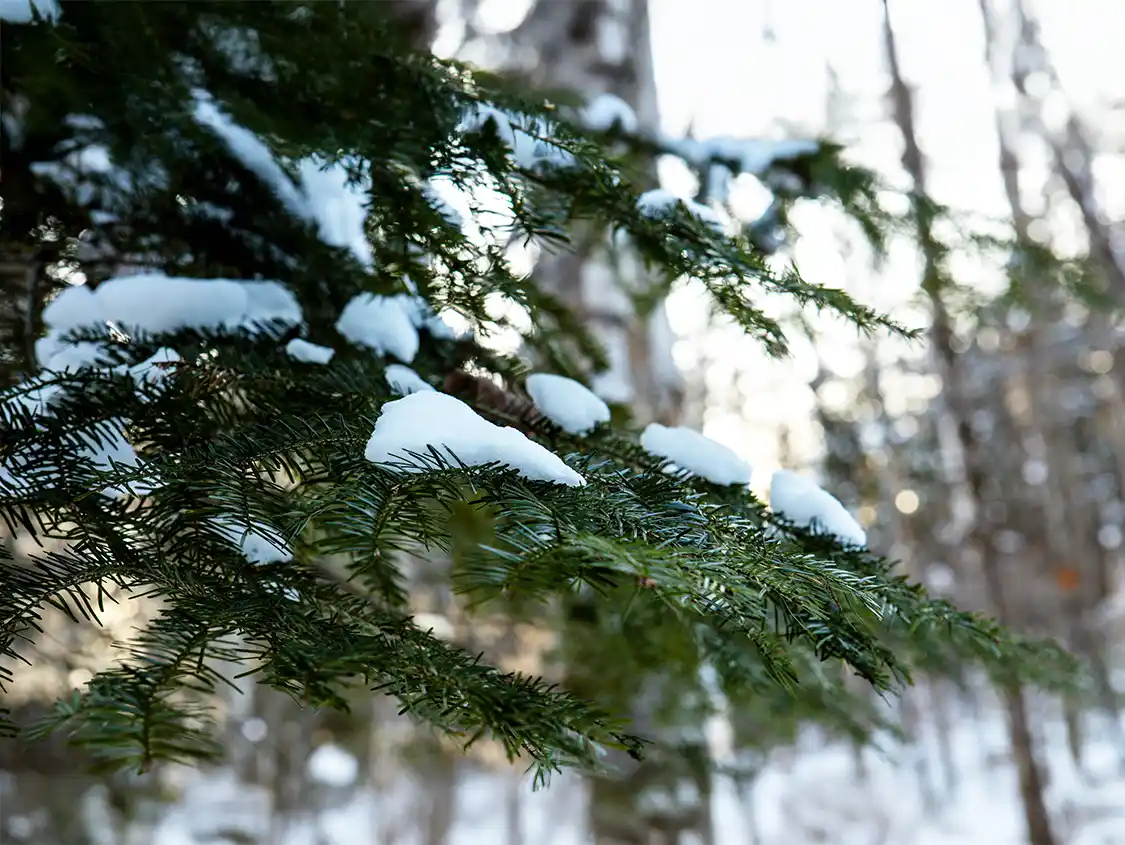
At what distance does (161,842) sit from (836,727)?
11473 millimetres

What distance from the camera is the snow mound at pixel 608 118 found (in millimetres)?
1511

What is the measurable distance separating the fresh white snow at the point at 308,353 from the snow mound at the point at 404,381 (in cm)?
7

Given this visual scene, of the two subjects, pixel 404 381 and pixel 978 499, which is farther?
pixel 978 499

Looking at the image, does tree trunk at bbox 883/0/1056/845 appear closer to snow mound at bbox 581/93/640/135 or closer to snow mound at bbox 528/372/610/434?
snow mound at bbox 581/93/640/135

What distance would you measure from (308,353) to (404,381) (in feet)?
0.37

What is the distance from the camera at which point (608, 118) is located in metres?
1.52

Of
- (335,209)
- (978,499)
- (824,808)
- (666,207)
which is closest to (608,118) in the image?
(335,209)

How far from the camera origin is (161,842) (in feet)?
34.2

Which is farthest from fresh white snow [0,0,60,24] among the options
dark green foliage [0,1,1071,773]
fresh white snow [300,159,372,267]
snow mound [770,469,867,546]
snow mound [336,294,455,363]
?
snow mound [770,469,867,546]

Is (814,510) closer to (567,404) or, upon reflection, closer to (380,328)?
(567,404)

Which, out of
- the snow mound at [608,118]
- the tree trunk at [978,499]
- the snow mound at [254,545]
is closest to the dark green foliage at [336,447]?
the snow mound at [254,545]

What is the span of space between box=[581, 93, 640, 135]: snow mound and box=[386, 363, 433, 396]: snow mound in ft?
2.72

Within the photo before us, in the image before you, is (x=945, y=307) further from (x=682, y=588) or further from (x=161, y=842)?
(x=161, y=842)

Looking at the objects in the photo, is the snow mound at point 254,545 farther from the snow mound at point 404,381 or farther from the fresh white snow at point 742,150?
the fresh white snow at point 742,150
